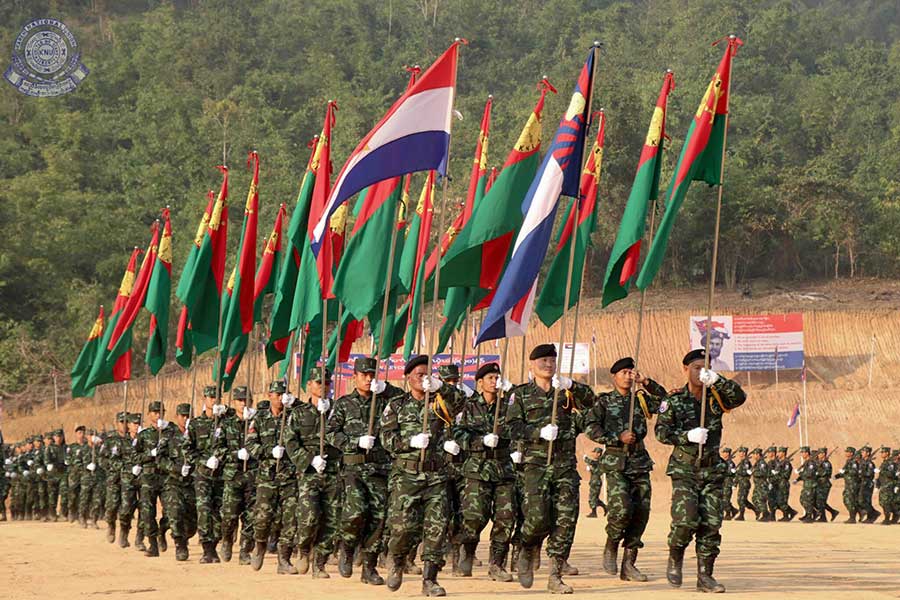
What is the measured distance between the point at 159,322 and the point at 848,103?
5940 cm

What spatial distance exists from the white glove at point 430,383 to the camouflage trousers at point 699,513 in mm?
1956

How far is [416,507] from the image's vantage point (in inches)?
414

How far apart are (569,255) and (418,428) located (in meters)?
2.72

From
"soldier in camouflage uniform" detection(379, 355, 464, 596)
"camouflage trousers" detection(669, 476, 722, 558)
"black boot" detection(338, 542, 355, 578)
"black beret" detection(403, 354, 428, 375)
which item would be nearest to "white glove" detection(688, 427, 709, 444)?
"camouflage trousers" detection(669, 476, 722, 558)

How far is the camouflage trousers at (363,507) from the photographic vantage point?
11.3 m

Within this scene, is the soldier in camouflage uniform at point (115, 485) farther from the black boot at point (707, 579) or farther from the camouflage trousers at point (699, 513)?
the black boot at point (707, 579)

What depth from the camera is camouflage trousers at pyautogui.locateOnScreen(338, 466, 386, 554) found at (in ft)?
37.0

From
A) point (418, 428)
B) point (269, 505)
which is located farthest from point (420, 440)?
point (269, 505)

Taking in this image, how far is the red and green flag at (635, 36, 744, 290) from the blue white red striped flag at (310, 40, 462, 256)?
190 centimetres

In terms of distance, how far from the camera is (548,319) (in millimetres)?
13305

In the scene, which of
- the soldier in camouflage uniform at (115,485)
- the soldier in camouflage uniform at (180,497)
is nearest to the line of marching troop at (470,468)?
the soldier in camouflage uniform at (180,497)

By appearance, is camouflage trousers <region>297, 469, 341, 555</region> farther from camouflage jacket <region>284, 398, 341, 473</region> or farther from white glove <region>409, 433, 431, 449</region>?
white glove <region>409, 433, 431, 449</region>

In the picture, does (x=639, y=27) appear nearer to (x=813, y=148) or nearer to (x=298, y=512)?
(x=813, y=148)

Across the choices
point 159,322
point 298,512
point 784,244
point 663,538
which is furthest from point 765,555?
point 784,244
